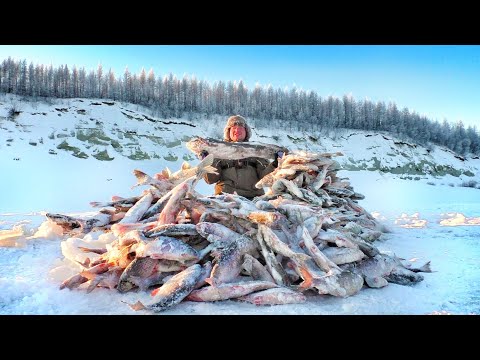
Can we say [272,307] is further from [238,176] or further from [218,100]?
[218,100]

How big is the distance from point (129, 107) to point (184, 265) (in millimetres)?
25961

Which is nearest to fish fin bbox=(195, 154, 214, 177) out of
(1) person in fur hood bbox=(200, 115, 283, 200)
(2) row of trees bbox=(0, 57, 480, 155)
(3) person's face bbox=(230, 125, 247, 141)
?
(1) person in fur hood bbox=(200, 115, 283, 200)

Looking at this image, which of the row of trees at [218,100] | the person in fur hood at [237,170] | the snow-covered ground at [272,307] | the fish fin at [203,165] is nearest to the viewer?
the snow-covered ground at [272,307]

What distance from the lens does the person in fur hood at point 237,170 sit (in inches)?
238

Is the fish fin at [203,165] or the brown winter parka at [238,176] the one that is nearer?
the fish fin at [203,165]

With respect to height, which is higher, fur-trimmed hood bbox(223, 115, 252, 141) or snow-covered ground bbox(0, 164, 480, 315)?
fur-trimmed hood bbox(223, 115, 252, 141)

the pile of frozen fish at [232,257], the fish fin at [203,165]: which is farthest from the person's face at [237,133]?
the pile of frozen fish at [232,257]

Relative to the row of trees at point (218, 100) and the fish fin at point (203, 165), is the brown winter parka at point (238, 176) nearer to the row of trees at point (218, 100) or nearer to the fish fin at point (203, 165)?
the fish fin at point (203, 165)

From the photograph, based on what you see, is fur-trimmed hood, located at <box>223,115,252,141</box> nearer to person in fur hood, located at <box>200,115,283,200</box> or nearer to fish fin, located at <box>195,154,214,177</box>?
person in fur hood, located at <box>200,115,283,200</box>

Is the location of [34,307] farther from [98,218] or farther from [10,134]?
[10,134]

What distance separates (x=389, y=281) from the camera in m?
3.64

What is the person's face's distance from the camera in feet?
19.9

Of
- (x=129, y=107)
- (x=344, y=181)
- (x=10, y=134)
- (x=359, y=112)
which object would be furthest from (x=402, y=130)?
(x=10, y=134)

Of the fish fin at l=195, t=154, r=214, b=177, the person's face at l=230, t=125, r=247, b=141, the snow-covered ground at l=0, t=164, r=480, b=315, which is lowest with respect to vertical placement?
the snow-covered ground at l=0, t=164, r=480, b=315
